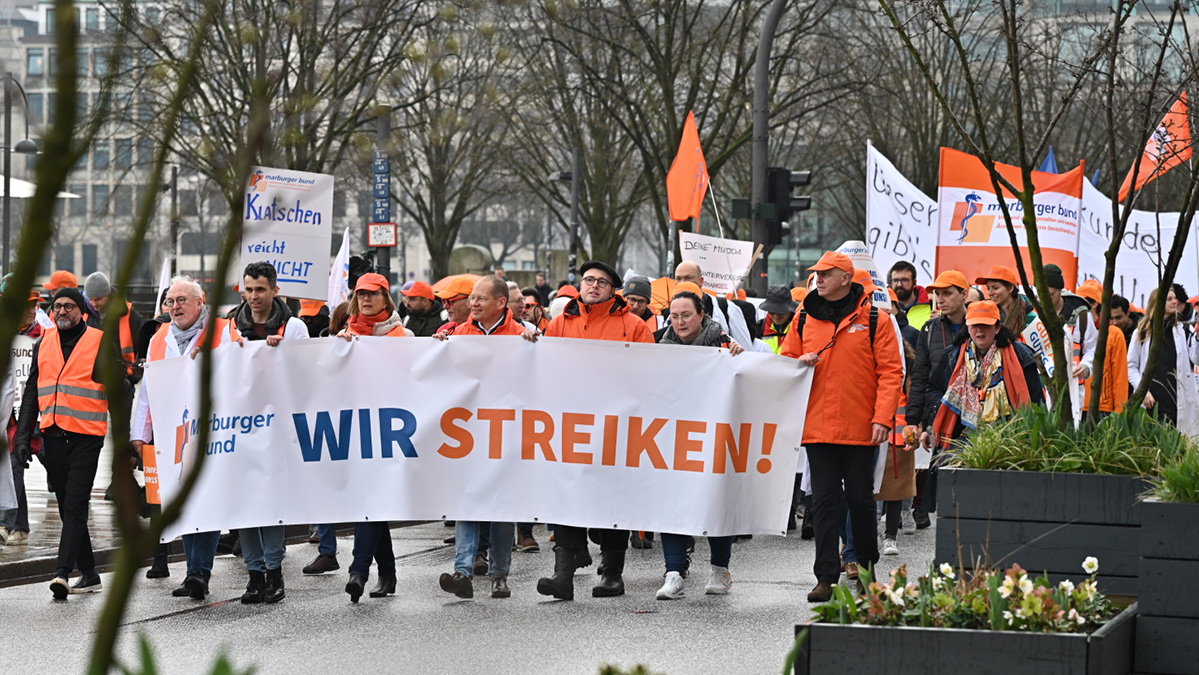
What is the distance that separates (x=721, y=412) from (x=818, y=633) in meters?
4.27

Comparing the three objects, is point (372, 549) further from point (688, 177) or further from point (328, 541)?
point (688, 177)

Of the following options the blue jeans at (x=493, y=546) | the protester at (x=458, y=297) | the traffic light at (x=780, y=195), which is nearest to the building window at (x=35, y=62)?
the blue jeans at (x=493, y=546)

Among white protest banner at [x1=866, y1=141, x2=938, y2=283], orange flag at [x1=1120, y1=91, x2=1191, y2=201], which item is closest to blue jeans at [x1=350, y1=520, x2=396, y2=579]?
orange flag at [x1=1120, y1=91, x2=1191, y2=201]

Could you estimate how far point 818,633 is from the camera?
5.11 m

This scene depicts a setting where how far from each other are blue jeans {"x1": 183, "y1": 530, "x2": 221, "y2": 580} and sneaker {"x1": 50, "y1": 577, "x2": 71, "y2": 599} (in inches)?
25.9

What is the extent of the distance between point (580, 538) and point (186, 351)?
8.09ft

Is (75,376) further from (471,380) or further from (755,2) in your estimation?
(755,2)

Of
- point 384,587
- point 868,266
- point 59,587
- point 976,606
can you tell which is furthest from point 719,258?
point 976,606

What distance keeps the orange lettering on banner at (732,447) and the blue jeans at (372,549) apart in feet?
6.27

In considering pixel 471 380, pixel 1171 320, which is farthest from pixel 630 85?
pixel 471 380

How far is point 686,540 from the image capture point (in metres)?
9.79

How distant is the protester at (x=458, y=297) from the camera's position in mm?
10250

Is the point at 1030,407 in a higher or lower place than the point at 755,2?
lower

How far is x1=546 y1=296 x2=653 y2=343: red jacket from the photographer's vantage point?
31.4 feet
